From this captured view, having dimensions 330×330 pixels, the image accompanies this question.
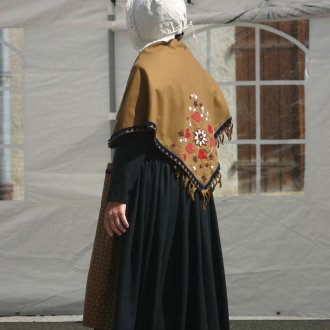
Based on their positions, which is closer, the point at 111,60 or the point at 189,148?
the point at 189,148

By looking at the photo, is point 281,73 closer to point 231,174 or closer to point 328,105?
point 328,105

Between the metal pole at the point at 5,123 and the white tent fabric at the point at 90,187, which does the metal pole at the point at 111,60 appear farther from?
the metal pole at the point at 5,123

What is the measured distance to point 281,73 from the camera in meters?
4.22

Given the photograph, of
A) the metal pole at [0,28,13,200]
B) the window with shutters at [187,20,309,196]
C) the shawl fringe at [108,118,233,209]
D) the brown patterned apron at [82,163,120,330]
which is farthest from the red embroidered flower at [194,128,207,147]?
the metal pole at [0,28,13,200]

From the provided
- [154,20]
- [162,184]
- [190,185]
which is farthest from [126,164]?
[154,20]

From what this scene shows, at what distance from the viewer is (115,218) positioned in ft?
8.37

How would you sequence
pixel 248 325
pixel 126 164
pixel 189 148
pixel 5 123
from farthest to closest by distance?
pixel 5 123, pixel 248 325, pixel 189 148, pixel 126 164

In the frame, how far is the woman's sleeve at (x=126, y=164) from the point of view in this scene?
100.0 inches

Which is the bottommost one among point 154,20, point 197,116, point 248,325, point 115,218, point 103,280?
point 248,325

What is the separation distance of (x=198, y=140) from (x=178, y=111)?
0.14 meters

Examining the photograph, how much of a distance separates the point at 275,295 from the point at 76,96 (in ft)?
5.06

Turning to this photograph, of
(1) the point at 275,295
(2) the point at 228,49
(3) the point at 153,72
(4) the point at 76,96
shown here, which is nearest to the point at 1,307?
(4) the point at 76,96

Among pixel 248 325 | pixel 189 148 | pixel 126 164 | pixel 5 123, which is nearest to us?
pixel 126 164

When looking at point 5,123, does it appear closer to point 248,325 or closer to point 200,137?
point 248,325
